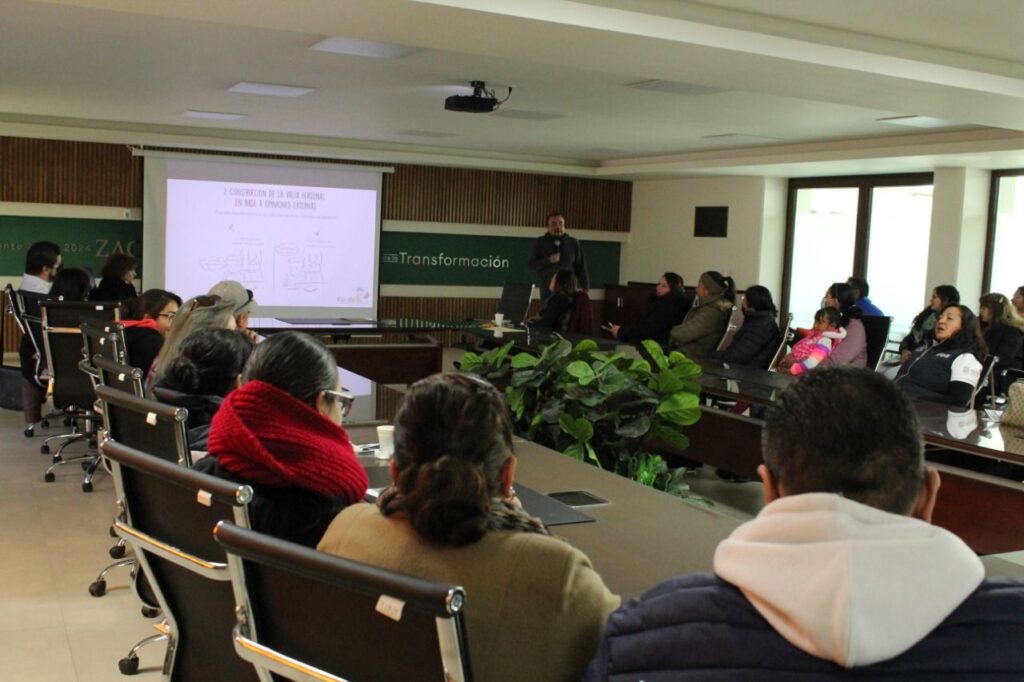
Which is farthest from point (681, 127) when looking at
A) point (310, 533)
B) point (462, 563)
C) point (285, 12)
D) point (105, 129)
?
point (462, 563)

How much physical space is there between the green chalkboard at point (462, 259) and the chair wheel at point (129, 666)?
33.5 ft

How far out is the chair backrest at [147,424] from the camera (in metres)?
2.54

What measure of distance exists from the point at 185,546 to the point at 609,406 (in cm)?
195

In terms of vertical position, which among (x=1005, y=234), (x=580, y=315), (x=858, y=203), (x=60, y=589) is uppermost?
(x=858, y=203)

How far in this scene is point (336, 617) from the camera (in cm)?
131

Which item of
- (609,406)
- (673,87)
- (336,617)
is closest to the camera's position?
(336,617)

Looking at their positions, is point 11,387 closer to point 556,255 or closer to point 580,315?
point 580,315

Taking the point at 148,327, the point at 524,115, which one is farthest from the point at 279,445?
the point at 524,115

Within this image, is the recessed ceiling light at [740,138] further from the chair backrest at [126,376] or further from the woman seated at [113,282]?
the chair backrest at [126,376]

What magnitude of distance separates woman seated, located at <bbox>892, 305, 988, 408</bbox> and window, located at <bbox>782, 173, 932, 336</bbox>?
16.0 feet

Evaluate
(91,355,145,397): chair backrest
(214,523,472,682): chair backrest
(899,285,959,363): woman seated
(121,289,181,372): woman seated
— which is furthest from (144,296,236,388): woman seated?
(899,285,959,363): woman seated

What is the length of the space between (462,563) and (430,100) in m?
7.51

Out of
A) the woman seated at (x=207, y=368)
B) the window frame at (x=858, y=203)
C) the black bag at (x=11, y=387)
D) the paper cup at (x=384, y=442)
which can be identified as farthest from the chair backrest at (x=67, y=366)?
the window frame at (x=858, y=203)

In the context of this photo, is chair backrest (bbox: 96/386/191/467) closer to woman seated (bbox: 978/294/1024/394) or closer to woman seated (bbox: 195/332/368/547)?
woman seated (bbox: 195/332/368/547)
